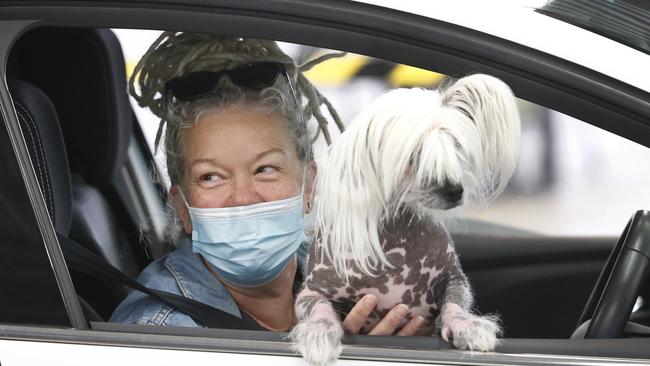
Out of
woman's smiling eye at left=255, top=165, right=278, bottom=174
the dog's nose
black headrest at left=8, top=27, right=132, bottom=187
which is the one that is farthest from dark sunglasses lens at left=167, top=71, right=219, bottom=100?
the dog's nose

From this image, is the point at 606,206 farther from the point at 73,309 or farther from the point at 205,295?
the point at 73,309

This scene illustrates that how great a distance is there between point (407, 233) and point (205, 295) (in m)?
0.63

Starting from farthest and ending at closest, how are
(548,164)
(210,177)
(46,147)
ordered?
(548,164) < (210,177) < (46,147)

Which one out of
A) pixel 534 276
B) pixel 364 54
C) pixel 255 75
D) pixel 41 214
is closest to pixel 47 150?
pixel 41 214

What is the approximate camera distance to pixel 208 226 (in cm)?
228

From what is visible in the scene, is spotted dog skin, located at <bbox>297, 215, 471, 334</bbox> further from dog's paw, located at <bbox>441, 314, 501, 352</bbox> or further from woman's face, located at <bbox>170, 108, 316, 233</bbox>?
woman's face, located at <bbox>170, 108, 316, 233</bbox>

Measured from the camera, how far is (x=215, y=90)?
2.37 m

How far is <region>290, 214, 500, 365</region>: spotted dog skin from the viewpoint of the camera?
6.09 ft

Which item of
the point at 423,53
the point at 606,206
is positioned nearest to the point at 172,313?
the point at 423,53

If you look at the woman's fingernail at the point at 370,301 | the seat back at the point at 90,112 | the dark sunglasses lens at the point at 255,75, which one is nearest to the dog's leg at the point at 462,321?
the woman's fingernail at the point at 370,301

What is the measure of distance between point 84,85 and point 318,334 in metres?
1.28

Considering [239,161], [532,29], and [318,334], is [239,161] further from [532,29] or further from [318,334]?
[532,29]

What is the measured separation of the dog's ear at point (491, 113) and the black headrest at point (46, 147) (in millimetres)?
953

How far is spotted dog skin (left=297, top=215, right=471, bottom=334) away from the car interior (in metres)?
0.31
